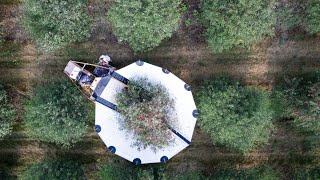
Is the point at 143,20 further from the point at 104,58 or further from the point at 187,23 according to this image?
the point at 187,23

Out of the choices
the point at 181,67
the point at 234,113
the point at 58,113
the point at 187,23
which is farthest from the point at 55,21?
the point at 234,113

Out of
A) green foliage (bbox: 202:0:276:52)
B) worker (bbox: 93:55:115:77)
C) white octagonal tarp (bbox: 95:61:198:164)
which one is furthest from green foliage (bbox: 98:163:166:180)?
green foliage (bbox: 202:0:276:52)

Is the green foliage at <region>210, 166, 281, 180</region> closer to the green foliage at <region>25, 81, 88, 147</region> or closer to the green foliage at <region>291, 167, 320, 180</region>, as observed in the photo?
the green foliage at <region>291, 167, 320, 180</region>

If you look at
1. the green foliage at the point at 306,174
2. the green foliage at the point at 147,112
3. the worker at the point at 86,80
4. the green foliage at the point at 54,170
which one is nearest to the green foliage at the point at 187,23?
the green foliage at the point at 147,112

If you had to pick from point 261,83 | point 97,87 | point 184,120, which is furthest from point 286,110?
point 97,87

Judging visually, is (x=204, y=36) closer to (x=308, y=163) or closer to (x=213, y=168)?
(x=213, y=168)

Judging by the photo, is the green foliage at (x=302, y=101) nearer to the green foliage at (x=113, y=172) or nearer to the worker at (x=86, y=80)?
the green foliage at (x=113, y=172)
